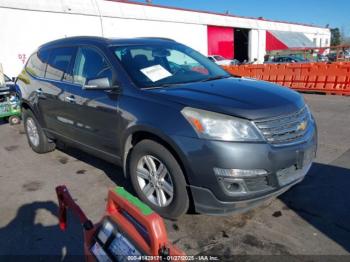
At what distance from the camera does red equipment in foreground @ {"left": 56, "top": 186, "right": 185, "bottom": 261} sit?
1.68 metres

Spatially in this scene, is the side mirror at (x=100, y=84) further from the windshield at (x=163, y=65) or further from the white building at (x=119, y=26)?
the white building at (x=119, y=26)


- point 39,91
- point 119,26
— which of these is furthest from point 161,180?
point 119,26

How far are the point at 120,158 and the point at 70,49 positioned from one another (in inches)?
70.4

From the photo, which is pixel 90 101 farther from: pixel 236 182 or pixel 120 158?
pixel 236 182

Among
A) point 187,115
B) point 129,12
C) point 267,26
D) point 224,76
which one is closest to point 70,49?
point 224,76

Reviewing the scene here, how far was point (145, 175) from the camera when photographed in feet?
11.0

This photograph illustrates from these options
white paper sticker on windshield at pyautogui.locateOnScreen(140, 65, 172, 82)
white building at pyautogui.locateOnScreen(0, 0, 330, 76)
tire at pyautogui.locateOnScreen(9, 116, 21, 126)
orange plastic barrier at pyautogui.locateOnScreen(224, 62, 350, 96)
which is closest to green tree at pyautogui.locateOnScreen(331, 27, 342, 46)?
white building at pyautogui.locateOnScreen(0, 0, 330, 76)

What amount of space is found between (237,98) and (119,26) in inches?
834

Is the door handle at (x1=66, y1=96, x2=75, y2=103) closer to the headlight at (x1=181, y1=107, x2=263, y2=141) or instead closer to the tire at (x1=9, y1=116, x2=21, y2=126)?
the headlight at (x1=181, y1=107, x2=263, y2=141)

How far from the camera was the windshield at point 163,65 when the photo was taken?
141 inches

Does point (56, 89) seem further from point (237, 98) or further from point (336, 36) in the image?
point (336, 36)

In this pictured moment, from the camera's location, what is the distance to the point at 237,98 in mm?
3029

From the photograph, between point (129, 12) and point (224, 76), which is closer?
point (224, 76)

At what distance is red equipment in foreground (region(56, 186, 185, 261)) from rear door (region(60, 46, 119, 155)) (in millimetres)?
1519
